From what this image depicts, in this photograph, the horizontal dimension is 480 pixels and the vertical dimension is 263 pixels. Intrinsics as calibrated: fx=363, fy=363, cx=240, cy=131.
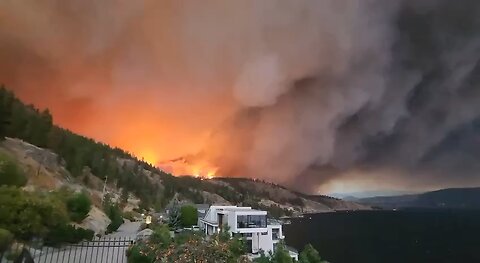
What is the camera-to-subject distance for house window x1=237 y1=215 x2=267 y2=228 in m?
37.4

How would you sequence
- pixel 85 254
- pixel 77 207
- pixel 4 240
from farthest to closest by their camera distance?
pixel 77 207, pixel 85 254, pixel 4 240

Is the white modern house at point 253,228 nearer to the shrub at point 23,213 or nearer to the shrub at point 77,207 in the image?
the shrub at point 77,207

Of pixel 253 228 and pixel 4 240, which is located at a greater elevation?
pixel 253 228

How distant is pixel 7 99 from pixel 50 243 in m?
25.7

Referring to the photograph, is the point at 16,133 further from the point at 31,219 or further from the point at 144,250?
the point at 144,250

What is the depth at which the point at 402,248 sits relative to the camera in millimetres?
76438

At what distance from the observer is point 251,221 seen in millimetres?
38062

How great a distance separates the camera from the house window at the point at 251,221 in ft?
123

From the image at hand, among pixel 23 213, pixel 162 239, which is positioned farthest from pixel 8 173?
pixel 162 239

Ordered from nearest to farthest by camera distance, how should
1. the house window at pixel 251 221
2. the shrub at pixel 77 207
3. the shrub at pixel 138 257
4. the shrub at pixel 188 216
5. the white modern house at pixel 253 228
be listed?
the shrub at pixel 138 257, the shrub at pixel 77 207, the white modern house at pixel 253 228, the house window at pixel 251 221, the shrub at pixel 188 216

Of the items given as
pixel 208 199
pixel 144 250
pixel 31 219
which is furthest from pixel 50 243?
pixel 208 199

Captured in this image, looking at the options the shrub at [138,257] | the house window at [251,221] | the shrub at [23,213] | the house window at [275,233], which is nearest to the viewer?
the shrub at [138,257]

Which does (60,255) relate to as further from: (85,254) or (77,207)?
(77,207)

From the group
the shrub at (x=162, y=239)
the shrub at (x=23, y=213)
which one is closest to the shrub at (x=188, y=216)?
the shrub at (x=23, y=213)
